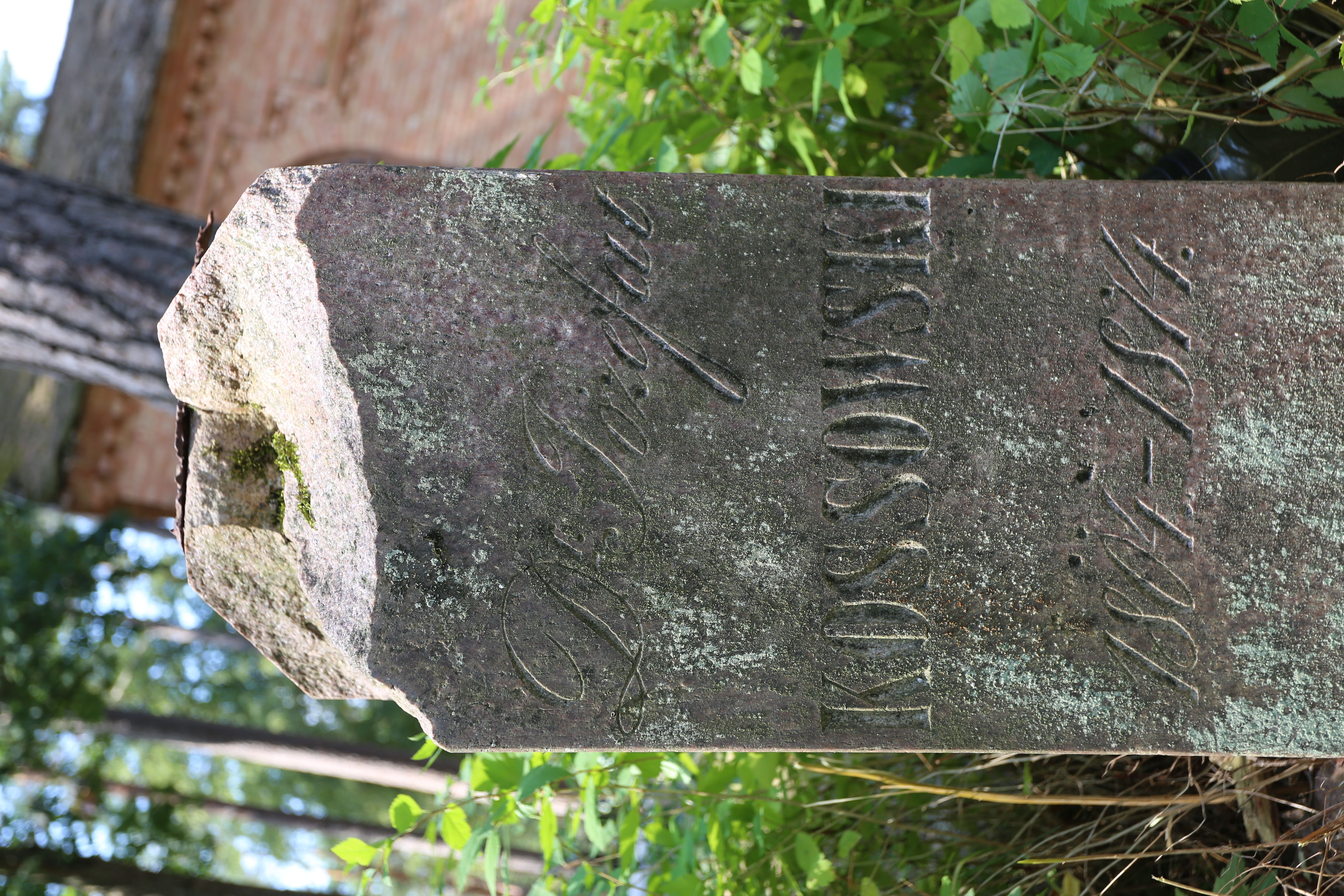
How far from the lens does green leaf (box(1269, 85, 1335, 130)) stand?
1.83m

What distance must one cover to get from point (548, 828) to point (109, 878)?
12.8 feet

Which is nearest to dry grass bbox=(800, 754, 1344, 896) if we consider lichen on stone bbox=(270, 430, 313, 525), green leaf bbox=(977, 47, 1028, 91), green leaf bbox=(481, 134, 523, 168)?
lichen on stone bbox=(270, 430, 313, 525)

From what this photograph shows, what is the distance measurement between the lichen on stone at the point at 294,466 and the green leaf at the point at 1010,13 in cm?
148

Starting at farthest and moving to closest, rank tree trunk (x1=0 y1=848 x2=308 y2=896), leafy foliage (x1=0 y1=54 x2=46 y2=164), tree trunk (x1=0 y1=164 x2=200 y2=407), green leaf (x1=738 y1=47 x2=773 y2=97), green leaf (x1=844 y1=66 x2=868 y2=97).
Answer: leafy foliage (x1=0 y1=54 x2=46 y2=164) → tree trunk (x1=0 y1=848 x2=308 y2=896) → tree trunk (x1=0 y1=164 x2=200 y2=407) → green leaf (x1=844 y1=66 x2=868 y2=97) → green leaf (x1=738 y1=47 x2=773 y2=97)

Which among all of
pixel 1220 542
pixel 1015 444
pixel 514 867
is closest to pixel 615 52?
pixel 1015 444

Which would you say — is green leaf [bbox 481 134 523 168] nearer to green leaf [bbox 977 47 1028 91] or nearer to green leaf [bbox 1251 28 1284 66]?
green leaf [bbox 977 47 1028 91]

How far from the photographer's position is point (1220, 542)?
1.60 meters

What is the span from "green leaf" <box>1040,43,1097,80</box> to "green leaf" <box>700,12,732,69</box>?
659 mm

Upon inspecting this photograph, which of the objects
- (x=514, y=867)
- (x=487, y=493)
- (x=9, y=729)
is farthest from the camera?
(x=514, y=867)

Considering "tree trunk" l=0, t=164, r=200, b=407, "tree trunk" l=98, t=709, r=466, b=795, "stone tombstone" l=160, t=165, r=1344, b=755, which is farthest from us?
"tree trunk" l=98, t=709, r=466, b=795

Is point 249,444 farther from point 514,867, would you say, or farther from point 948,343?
point 514,867

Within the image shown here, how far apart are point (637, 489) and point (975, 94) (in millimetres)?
1170

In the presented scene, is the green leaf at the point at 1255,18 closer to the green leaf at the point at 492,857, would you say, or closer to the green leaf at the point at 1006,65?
the green leaf at the point at 1006,65

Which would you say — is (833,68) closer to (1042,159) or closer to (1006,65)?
(1006,65)
